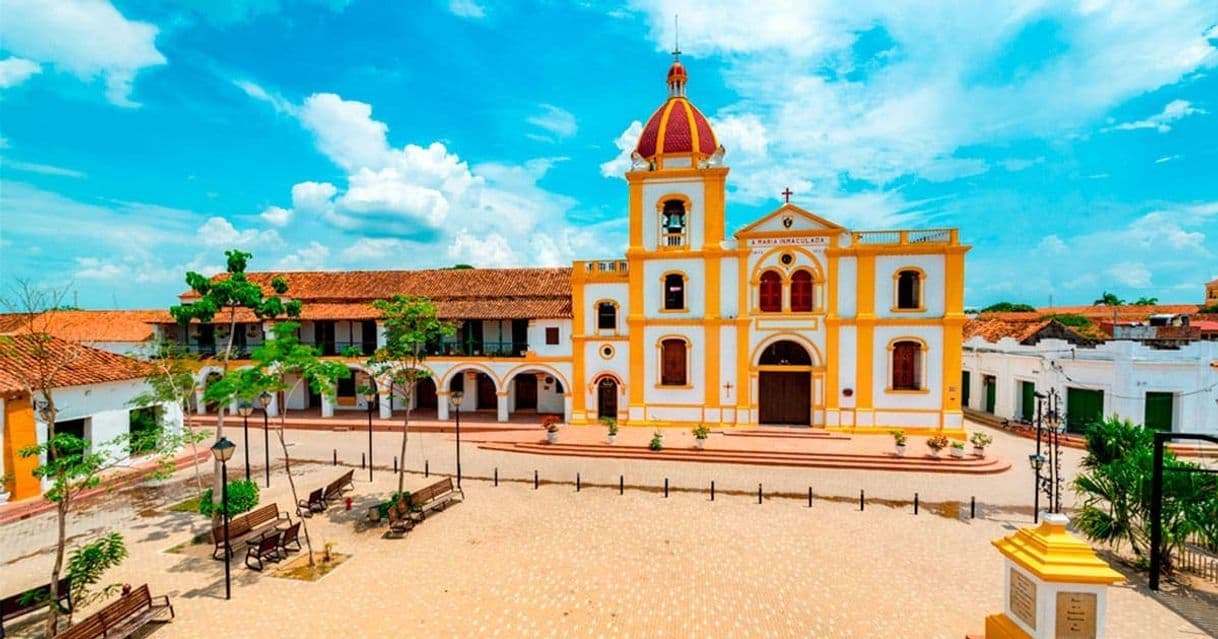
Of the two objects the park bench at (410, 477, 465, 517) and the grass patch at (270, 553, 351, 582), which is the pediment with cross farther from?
the grass patch at (270, 553, 351, 582)

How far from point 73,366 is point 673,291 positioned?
1993cm

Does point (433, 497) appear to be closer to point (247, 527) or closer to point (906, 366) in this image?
point (247, 527)

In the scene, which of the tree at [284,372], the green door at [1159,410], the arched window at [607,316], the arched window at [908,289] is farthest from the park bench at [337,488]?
the green door at [1159,410]

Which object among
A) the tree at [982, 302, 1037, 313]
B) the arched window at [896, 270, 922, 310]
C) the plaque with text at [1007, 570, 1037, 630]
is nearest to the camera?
the plaque with text at [1007, 570, 1037, 630]

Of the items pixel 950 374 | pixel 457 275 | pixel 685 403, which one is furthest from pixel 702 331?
pixel 457 275

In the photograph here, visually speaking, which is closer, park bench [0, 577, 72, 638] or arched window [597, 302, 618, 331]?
park bench [0, 577, 72, 638]

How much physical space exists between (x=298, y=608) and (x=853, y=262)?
810 inches

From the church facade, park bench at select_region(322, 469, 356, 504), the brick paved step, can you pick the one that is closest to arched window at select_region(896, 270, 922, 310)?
the church facade

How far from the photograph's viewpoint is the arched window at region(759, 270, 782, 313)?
21.1m

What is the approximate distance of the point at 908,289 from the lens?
20.5 meters

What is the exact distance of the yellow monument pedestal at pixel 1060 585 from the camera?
18.1 ft

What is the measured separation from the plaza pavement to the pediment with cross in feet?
32.9

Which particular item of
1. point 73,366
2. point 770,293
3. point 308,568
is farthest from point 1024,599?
point 73,366

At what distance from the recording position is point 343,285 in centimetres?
2670
